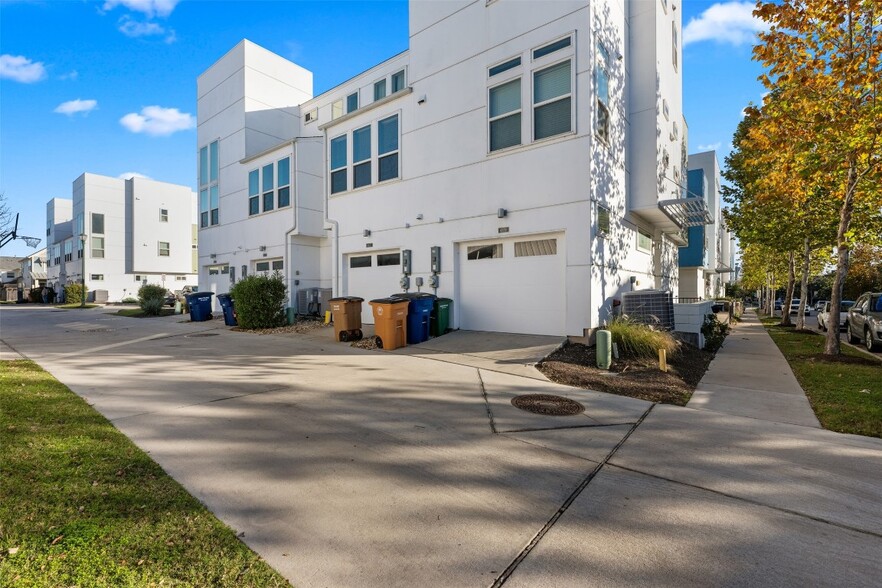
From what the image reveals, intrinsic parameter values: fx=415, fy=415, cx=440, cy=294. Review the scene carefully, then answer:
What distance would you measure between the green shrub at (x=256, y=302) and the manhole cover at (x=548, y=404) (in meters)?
10.4

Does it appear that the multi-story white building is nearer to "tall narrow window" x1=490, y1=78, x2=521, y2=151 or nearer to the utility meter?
the utility meter

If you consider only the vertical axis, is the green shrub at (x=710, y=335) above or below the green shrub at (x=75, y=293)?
below

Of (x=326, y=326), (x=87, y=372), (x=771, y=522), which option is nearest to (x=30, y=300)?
(x=326, y=326)

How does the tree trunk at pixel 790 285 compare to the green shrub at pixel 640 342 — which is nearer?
the green shrub at pixel 640 342

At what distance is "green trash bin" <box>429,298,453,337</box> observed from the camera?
A: 1062 cm

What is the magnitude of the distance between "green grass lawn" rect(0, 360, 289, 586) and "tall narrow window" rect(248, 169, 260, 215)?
15.5 meters

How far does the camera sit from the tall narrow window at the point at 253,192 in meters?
17.7

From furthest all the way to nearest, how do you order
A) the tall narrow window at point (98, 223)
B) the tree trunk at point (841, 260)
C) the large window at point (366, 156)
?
1. the tall narrow window at point (98, 223)
2. the large window at point (366, 156)
3. the tree trunk at point (841, 260)

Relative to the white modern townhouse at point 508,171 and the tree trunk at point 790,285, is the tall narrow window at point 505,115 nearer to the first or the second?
the white modern townhouse at point 508,171

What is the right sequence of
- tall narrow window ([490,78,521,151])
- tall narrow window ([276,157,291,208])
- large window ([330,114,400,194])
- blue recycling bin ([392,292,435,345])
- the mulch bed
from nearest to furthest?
the mulch bed → blue recycling bin ([392,292,435,345]) → tall narrow window ([490,78,521,151]) → large window ([330,114,400,194]) → tall narrow window ([276,157,291,208])

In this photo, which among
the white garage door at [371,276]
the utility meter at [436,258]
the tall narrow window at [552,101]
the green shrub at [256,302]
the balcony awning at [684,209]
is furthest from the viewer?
the green shrub at [256,302]

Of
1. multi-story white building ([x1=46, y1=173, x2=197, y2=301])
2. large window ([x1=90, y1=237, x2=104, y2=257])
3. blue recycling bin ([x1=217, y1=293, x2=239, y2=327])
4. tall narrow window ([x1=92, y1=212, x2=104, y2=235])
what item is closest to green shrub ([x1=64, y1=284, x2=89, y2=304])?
multi-story white building ([x1=46, y1=173, x2=197, y2=301])

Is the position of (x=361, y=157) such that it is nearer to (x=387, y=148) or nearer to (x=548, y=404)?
(x=387, y=148)

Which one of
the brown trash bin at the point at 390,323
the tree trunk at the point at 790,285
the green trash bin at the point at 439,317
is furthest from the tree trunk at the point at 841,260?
the tree trunk at the point at 790,285
